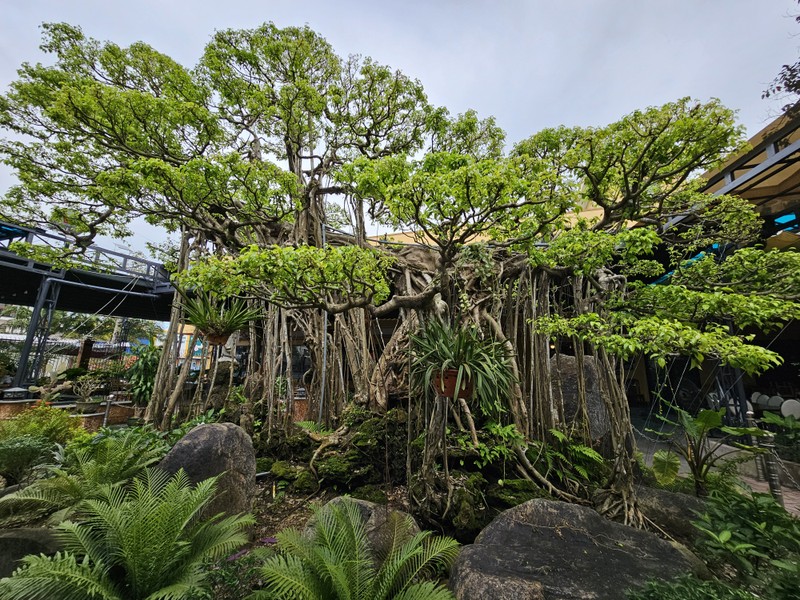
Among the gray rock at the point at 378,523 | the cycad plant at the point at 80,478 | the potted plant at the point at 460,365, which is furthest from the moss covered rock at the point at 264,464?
the potted plant at the point at 460,365

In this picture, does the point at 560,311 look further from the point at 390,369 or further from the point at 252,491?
the point at 252,491

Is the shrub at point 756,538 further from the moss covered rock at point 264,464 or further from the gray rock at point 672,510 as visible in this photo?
the moss covered rock at point 264,464

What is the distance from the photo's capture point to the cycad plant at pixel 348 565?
5.59ft

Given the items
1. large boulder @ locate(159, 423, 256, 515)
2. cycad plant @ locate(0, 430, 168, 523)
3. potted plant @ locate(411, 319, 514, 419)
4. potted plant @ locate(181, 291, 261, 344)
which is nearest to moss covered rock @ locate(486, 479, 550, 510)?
potted plant @ locate(411, 319, 514, 419)

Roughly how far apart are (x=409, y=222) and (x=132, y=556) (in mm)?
2874

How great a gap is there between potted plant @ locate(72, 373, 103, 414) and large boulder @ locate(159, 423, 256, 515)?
520cm

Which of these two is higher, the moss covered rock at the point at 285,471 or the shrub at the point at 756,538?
the shrub at the point at 756,538

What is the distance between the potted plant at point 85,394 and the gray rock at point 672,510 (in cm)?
887

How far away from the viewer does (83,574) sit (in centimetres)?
153

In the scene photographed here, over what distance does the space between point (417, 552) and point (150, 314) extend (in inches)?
475

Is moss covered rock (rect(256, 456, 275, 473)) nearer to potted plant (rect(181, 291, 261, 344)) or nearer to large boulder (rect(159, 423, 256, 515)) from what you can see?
large boulder (rect(159, 423, 256, 515))

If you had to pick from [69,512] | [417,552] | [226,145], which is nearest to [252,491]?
[69,512]

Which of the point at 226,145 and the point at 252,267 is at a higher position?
the point at 226,145

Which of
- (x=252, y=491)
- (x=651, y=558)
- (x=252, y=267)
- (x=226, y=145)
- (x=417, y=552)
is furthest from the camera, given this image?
(x=226, y=145)
